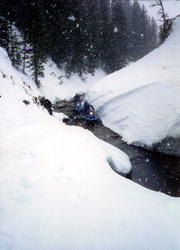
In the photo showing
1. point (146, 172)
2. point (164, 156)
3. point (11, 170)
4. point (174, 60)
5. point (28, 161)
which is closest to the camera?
point (11, 170)

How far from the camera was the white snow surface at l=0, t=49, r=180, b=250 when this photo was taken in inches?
152

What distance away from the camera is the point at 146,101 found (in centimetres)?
1627

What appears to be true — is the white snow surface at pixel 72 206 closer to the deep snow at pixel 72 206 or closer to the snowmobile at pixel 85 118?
the deep snow at pixel 72 206

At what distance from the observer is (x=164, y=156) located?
1217 centimetres

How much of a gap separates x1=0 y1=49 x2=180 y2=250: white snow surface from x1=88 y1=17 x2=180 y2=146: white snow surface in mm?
7320

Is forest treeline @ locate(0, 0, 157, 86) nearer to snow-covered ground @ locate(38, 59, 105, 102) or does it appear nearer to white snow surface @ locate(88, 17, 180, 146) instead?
snow-covered ground @ locate(38, 59, 105, 102)

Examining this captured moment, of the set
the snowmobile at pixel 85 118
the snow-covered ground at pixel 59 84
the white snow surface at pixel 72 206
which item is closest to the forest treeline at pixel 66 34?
the snow-covered ground at pixel 59 84

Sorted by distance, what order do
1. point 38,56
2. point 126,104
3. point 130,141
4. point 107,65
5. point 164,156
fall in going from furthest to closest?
point 107,65 → point 38,56 → point 126,104 → point 130,141 → point 164,156

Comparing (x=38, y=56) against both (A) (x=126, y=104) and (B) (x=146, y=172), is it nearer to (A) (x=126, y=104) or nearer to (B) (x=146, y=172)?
(A) (x=126, y=104)

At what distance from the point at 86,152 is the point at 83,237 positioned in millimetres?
4038

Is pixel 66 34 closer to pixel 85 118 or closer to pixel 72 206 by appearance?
pixel 85 118

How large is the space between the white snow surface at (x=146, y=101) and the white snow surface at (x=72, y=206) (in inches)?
288

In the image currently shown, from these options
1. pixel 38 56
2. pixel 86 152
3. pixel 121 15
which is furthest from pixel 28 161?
pixel 121 15

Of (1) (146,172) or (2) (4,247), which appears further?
(1) (146,172)
